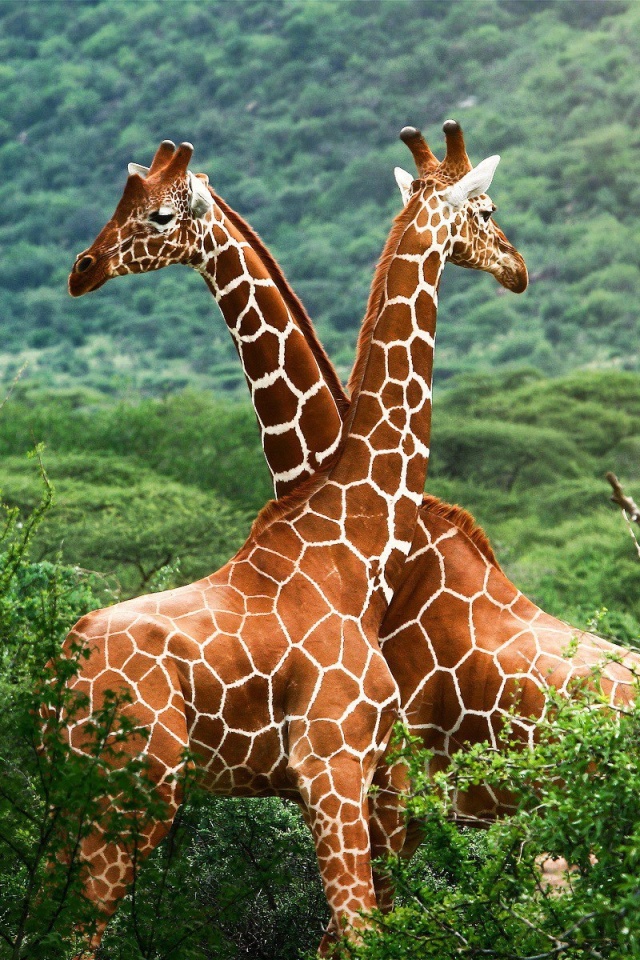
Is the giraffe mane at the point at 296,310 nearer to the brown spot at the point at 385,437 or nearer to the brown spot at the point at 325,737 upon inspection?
the brown spot at the point at 385,437

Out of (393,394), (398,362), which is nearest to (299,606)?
(393,394)

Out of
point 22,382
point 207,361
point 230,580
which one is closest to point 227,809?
point 230,580

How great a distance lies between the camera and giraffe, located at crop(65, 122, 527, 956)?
17.6 feet

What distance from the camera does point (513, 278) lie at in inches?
266

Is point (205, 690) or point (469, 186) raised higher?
point (469, 186)

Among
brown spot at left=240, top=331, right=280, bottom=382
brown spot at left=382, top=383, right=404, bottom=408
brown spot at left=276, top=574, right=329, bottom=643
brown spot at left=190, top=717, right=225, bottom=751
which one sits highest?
brown spot at left=240, top=331, right=280, bottom=382

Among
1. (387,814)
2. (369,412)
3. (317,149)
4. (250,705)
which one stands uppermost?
(369,412)

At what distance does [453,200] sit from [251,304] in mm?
958

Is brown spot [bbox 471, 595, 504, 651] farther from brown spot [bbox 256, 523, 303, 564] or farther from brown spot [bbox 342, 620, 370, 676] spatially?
brown spot [bbox 256, 523, 303, 564]

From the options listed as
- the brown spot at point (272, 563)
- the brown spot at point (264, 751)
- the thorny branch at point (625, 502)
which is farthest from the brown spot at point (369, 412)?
the thorny branch at point (625, 502)

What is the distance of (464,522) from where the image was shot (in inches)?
248

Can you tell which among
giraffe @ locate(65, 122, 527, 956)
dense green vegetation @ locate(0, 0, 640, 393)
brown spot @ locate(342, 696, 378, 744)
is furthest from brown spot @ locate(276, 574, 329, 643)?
dense green vegetation @ locate(0, 0, 640, 393)

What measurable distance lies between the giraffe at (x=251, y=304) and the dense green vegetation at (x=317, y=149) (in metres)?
34.4

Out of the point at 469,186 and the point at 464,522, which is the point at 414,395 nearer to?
the point at 464,522
